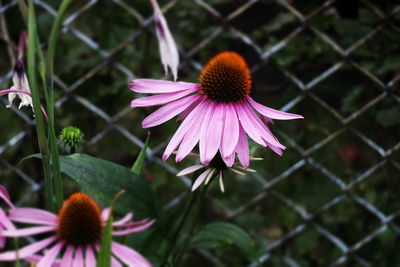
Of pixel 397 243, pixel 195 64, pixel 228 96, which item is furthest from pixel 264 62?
pixel 228 96

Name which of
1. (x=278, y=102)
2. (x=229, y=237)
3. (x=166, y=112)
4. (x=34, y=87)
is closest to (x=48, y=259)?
(x=34, y=87)

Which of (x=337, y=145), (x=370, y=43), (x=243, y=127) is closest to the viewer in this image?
(x=243, y=127)

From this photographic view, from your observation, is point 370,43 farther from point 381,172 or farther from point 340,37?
point 381,172

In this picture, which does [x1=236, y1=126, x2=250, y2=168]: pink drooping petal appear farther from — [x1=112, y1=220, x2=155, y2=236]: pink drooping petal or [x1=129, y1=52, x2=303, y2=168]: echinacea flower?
[x1=112, y1=220, x2=155, y2=236]: pink drooping petal

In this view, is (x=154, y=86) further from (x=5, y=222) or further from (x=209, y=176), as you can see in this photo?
(x=5, y=222)

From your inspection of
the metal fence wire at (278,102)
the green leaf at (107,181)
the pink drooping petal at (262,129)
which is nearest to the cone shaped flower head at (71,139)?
the green leaf at (107,181)

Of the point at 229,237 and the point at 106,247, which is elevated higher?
the point at 229,237
